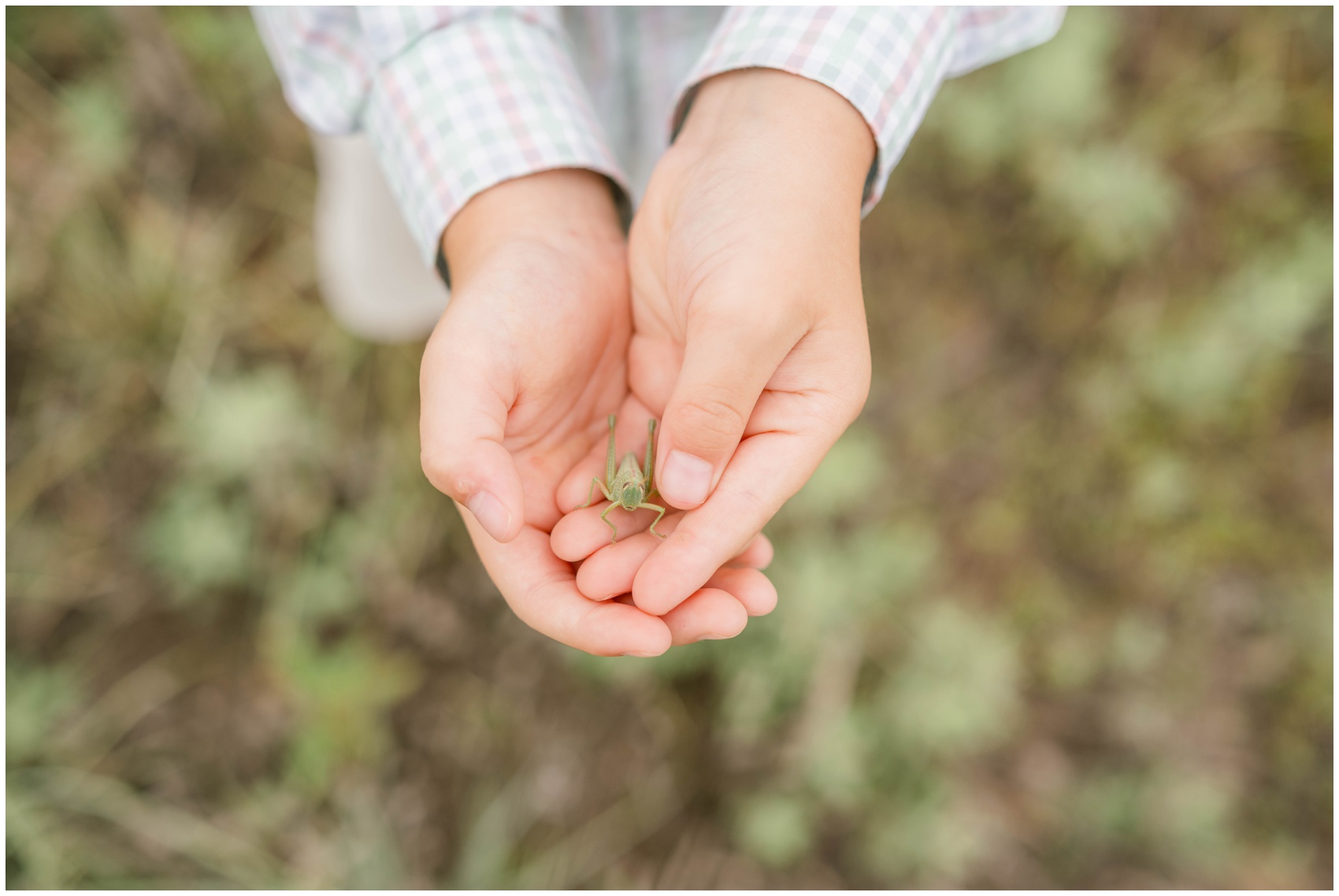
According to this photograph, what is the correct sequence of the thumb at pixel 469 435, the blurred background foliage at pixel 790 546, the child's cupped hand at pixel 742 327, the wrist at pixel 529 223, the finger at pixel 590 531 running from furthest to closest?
the blurred background foliage at pixel 790 546 < the wrist at pixel 529 223 < the finger at pixel 590 531 < the child's cupped hand at pixel 742 327 < the thumb at pixel 469 435

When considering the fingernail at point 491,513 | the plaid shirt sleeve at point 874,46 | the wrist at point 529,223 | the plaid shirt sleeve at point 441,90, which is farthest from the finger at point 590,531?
the plaid shirt sleeve at point 874,46

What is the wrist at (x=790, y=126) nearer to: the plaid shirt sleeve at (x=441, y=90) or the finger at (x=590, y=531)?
the plaid shirt sleeve at (x=441, y=90)

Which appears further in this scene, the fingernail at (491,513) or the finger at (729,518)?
the finger at (729,518)

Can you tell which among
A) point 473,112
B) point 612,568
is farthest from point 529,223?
point 612,568

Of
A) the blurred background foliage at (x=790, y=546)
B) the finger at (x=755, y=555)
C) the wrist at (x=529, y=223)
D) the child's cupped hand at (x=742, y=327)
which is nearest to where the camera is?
the child's cupped hand at (x=742, y=327)

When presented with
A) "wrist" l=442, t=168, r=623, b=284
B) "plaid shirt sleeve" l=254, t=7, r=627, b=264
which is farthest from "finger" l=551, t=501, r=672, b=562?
"plaid shirt sleeve" l=254, t=7, r=627, b=264

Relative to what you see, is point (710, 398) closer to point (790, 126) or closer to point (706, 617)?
point (706, 617)

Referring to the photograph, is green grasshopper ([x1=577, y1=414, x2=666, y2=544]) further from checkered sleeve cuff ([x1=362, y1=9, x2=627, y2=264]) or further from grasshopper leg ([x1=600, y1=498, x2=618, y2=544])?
checkered sleeve cuff ([x1=362, y1=9, x2=627, y2=264])
